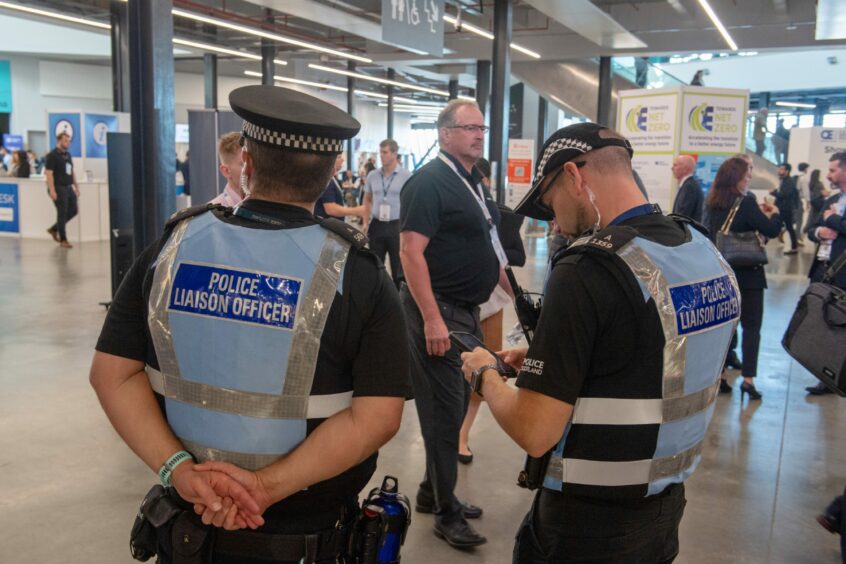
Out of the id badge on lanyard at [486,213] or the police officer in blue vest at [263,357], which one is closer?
the police officer in blue vest at [263,357]

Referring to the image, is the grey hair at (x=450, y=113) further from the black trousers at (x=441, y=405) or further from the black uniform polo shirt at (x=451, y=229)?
the black trousers at (x=441, y=405)

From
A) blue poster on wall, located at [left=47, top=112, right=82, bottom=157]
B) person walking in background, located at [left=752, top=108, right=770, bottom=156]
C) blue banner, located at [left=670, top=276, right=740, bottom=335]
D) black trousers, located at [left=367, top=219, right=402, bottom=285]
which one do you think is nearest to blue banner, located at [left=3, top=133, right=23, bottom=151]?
blue poster on wall, located at [left=47, top=112, right=82, bottom=157]

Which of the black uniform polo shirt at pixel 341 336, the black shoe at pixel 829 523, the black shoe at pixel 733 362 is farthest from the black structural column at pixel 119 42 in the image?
the black uniform polo shirt at pixel 341 336

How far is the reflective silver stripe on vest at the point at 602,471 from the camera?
148 cm

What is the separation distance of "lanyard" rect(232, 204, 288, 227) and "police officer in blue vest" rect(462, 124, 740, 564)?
1.73ft

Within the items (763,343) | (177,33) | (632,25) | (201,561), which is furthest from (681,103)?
(177,33)

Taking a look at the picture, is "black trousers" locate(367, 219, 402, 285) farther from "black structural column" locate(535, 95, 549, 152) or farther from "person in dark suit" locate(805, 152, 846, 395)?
"black structural column" locate(535, 95, 549, 152)

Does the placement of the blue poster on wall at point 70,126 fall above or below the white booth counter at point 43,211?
above

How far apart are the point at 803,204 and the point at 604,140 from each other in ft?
55.3

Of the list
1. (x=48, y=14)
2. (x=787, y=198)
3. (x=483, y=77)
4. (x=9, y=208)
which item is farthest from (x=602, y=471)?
(x=483, y=77)

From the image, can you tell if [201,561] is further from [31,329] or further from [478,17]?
[478,17]

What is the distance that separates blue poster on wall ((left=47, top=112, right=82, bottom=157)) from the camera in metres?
13.4

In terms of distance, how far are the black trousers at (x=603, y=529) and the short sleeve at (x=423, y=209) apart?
147 cm

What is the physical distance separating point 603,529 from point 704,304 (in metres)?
0.49
